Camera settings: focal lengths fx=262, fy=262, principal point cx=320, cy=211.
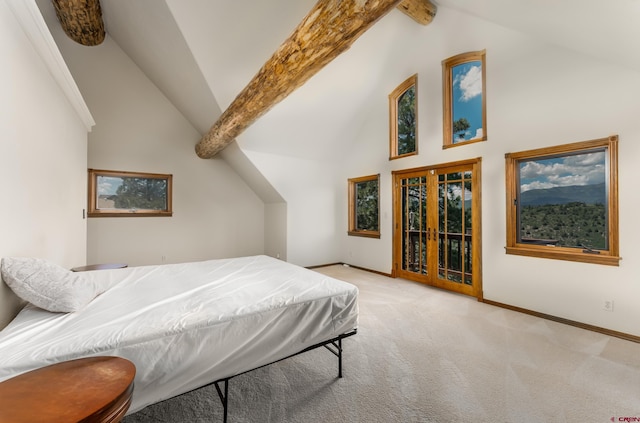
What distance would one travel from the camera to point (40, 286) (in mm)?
1549

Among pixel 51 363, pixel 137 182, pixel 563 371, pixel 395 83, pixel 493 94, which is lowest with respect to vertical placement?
pixel 563 371

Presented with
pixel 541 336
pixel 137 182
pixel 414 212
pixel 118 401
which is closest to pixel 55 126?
pixel 137 182

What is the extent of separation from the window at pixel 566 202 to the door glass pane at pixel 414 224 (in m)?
1.29

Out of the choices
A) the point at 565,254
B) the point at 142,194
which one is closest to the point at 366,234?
the point at 565,254

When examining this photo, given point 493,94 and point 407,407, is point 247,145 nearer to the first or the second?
point 493,94

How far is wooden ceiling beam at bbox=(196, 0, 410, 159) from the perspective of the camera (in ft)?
5.21

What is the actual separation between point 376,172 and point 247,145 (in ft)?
8.31

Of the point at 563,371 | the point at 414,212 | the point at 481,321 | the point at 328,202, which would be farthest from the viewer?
the point at 328,202

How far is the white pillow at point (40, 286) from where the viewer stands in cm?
152

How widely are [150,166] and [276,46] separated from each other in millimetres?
3303

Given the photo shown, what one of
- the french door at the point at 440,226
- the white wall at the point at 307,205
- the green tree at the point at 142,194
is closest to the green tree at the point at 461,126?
the french door at the point at 440,226

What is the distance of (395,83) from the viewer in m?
4.89

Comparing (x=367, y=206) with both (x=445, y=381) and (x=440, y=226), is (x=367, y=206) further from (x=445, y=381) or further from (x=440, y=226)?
(x=445, y=381)

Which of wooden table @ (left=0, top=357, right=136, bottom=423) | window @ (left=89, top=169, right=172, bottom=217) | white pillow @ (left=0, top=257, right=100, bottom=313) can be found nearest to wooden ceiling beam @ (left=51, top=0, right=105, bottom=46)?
window @ (left=89, top=169, right=172, bottom=217)
